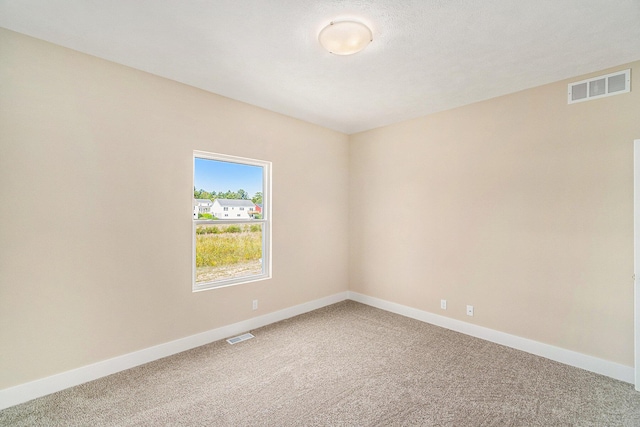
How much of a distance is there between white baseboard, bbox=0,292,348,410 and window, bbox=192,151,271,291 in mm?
530

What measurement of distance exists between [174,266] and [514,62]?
3839 millimetres

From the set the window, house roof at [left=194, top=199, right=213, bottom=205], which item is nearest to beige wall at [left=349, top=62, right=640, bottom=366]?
the window

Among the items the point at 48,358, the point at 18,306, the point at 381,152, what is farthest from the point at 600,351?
the point at 18,306

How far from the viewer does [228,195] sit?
351 centimetres

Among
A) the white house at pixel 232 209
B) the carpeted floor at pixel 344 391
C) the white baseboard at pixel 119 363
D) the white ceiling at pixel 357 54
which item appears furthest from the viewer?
the white house at pixel 232 209

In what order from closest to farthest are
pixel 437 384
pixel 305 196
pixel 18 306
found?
pixel 18 306 → pixel 437 384 → pixel 305 196

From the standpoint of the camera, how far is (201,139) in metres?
3.17

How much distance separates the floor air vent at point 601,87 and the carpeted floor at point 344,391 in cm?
259

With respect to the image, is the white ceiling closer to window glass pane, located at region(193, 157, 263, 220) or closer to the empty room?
the empty room

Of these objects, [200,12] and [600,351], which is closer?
[200,12]

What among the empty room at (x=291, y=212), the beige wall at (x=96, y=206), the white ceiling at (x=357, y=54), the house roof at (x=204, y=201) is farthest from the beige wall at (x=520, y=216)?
the house roof at (x=204, y=201)

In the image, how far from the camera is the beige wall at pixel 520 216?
8.48 ft

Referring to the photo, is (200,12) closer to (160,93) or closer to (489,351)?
(160,93)

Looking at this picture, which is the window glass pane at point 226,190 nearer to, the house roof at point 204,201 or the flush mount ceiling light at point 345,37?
the house roof at point 204,201
